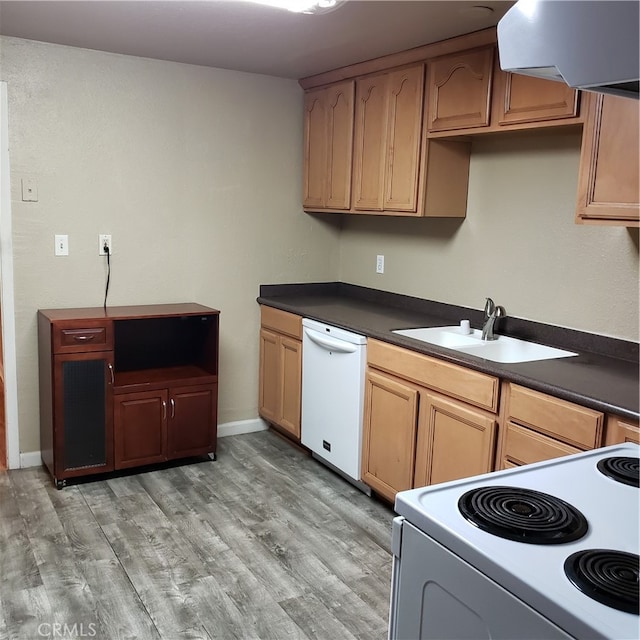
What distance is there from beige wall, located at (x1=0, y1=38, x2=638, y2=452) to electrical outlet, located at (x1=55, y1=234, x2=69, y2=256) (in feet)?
0.10

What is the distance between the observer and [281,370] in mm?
4016

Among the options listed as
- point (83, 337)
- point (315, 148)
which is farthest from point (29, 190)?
point (315, 148)

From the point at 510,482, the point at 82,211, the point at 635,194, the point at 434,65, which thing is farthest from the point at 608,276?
the point at 82,211

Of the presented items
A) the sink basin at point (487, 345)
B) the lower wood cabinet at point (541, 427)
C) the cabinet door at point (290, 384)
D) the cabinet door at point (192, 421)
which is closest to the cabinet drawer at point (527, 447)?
the lower wood cabinet at point (541, 427)

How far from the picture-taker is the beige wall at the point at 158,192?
3.48 m

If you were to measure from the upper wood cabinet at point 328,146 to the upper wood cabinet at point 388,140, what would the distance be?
83 mm

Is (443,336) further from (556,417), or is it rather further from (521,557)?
(521,557)

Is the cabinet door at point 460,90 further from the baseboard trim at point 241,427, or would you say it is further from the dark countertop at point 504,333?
the baseboard trim at point 241,427

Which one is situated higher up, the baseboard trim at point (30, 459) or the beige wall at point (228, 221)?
the beige wall at point (228, 221)

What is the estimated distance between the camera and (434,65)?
3.19 meters

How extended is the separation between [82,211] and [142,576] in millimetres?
1981

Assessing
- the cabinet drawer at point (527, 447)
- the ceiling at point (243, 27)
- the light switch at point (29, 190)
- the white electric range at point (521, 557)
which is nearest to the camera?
the white electric range at point (521, 557)

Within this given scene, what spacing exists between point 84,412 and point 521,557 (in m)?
2.74

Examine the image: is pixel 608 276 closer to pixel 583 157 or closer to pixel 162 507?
pixel 583 157
